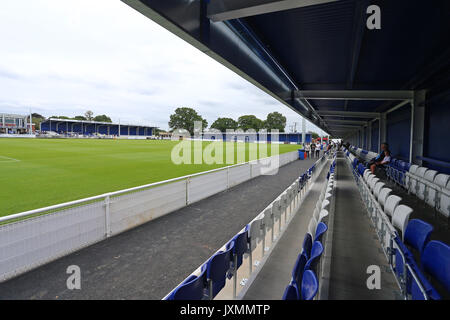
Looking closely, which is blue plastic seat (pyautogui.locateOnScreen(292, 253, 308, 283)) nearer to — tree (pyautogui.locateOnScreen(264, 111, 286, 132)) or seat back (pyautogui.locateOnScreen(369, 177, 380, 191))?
seat back (pyautogui.locateOnScreen(369, 177, 380, 191))

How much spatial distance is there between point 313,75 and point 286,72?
1.11 meters

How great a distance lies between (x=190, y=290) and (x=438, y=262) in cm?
247

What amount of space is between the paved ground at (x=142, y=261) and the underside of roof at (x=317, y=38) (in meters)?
3.46

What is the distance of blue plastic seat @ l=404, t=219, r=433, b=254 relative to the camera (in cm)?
279

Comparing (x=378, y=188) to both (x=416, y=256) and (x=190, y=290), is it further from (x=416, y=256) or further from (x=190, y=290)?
(x=190, y=290)

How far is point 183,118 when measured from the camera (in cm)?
10856

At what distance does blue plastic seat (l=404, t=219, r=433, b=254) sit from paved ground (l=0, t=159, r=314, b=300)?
2.98m

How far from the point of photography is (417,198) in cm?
680

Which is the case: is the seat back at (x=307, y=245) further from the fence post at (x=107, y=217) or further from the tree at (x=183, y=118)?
the tree at (x=183, y=118)

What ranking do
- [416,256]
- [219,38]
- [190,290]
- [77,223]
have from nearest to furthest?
1. [190,290]
2. [416,256]
3. [219,38]
4. [77,223]

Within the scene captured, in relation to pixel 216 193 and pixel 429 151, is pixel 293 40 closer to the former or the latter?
pixel 216 193

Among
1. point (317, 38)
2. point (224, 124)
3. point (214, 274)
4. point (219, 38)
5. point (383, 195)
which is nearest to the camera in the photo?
point (214, 274)

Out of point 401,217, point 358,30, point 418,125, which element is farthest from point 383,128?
point 401,217

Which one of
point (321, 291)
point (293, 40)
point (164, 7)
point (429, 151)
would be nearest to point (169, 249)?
point (321, 291)
